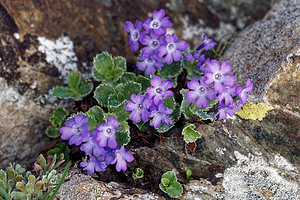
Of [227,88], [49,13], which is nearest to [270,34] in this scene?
[227,88]

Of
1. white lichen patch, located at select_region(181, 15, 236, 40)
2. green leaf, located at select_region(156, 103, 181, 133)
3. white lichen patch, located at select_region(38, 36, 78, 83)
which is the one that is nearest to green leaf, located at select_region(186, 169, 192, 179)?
green leaf, located at select_region(156, 103, 181, 133)

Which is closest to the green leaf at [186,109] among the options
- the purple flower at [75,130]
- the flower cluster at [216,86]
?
the flower cluster at [216,86]

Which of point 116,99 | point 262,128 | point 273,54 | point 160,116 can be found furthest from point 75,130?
point 273,54

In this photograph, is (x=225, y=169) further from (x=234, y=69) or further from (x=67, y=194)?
(x=67, y=194)

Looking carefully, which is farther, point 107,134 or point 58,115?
point 58,115

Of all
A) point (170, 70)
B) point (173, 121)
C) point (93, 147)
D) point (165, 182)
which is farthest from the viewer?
point (170, 70)

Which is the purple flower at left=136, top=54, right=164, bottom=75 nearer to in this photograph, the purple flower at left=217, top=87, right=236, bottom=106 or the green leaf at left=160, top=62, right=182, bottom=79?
the green leaf at left=160, top=62, right=182, bottom=79

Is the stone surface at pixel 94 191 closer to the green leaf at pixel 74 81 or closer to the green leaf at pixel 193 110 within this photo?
the green leaf at pixel 193 110

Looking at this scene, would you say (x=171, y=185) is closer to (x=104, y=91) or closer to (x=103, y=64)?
(x=104, y=91)
